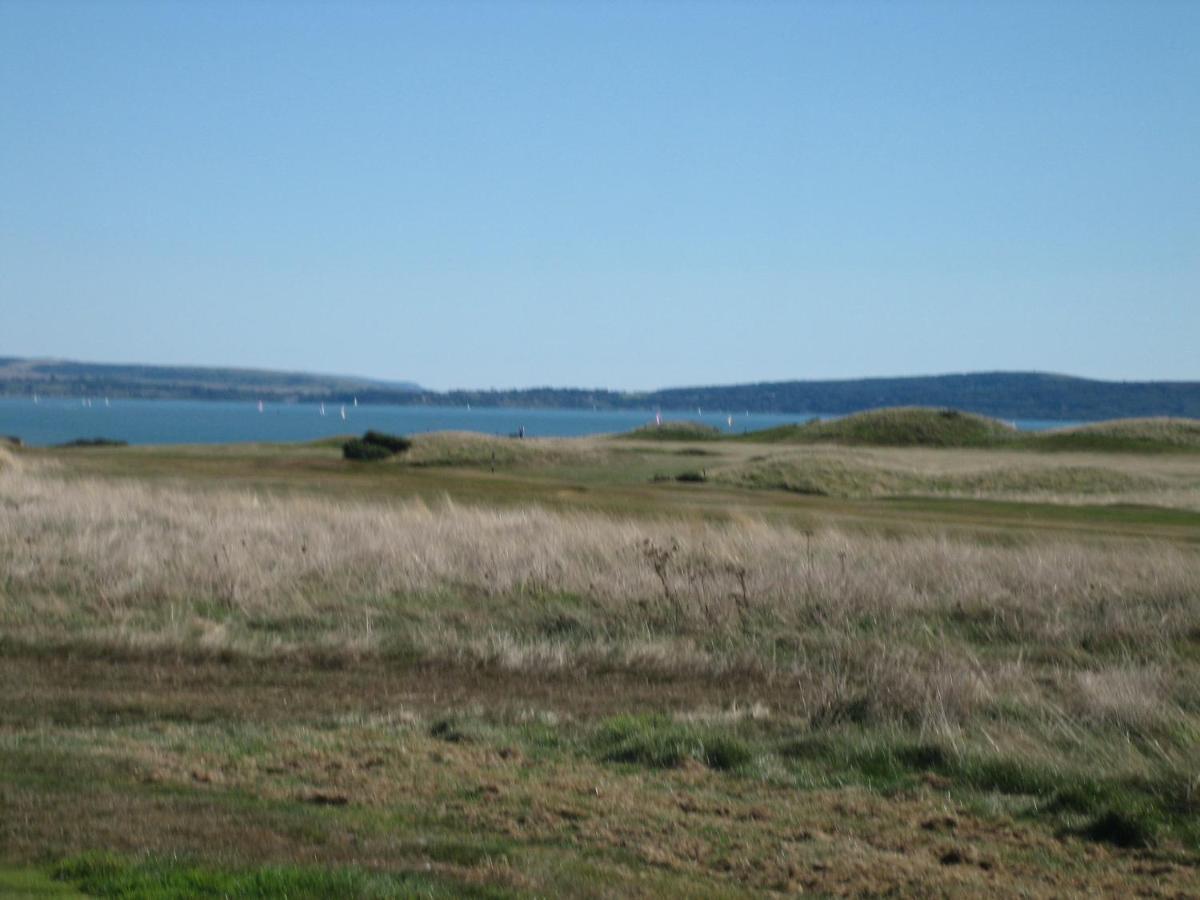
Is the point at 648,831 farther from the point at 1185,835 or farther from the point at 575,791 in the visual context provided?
the point at 1185,835

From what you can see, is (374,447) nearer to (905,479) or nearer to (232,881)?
(905,479)

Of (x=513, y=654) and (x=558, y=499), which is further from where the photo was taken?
(x=558, y=499)

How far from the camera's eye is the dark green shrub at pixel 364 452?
46812 mm

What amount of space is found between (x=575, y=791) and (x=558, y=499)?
23048mm

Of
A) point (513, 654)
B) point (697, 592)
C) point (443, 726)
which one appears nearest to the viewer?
point (443, 726)

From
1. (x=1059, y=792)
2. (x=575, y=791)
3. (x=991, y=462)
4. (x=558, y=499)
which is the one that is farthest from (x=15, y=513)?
(x=991, y=462)

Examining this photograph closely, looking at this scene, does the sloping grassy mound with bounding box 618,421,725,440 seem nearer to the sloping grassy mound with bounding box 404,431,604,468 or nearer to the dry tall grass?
the sloping grassy mound with bounding box 404,431,604,468

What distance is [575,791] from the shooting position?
9.15 m

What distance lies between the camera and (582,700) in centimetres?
1320

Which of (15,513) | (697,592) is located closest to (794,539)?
(697,592)

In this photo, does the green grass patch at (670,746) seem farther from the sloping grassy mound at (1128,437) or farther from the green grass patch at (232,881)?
the sloping grassy mound at (1128,437)

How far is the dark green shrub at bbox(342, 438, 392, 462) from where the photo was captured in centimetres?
4681

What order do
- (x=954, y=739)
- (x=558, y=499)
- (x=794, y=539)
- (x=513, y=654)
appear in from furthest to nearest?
(x=558, y=499) < (x=794, y=539) < (x=513, y=654) < (x=954, y=739)

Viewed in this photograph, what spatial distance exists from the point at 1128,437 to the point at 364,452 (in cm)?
4054
